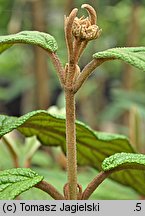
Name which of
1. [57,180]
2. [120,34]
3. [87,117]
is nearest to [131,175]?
[57,180]

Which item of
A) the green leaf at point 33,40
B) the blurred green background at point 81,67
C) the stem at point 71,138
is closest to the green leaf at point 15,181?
the stem at point 71,138

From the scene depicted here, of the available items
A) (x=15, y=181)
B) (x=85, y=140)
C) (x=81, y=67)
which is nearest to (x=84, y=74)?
(x=15, y=181)

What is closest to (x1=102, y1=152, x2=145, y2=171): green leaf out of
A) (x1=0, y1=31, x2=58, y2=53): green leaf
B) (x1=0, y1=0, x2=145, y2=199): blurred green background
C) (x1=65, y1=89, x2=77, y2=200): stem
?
(x1=65, y1=89, x2=77, y2=200): stem

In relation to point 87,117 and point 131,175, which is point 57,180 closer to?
point 131,175

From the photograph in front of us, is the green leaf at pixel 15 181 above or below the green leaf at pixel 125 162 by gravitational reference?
below

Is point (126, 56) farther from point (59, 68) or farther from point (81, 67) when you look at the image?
point (81, 67)

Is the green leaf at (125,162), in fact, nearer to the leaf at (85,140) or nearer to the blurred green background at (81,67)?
the leaf at (85,140)

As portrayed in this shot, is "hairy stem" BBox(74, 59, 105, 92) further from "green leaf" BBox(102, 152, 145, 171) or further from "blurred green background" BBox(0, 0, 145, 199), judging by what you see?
"blurred green background" BBox(0, 0, 145, 199)
